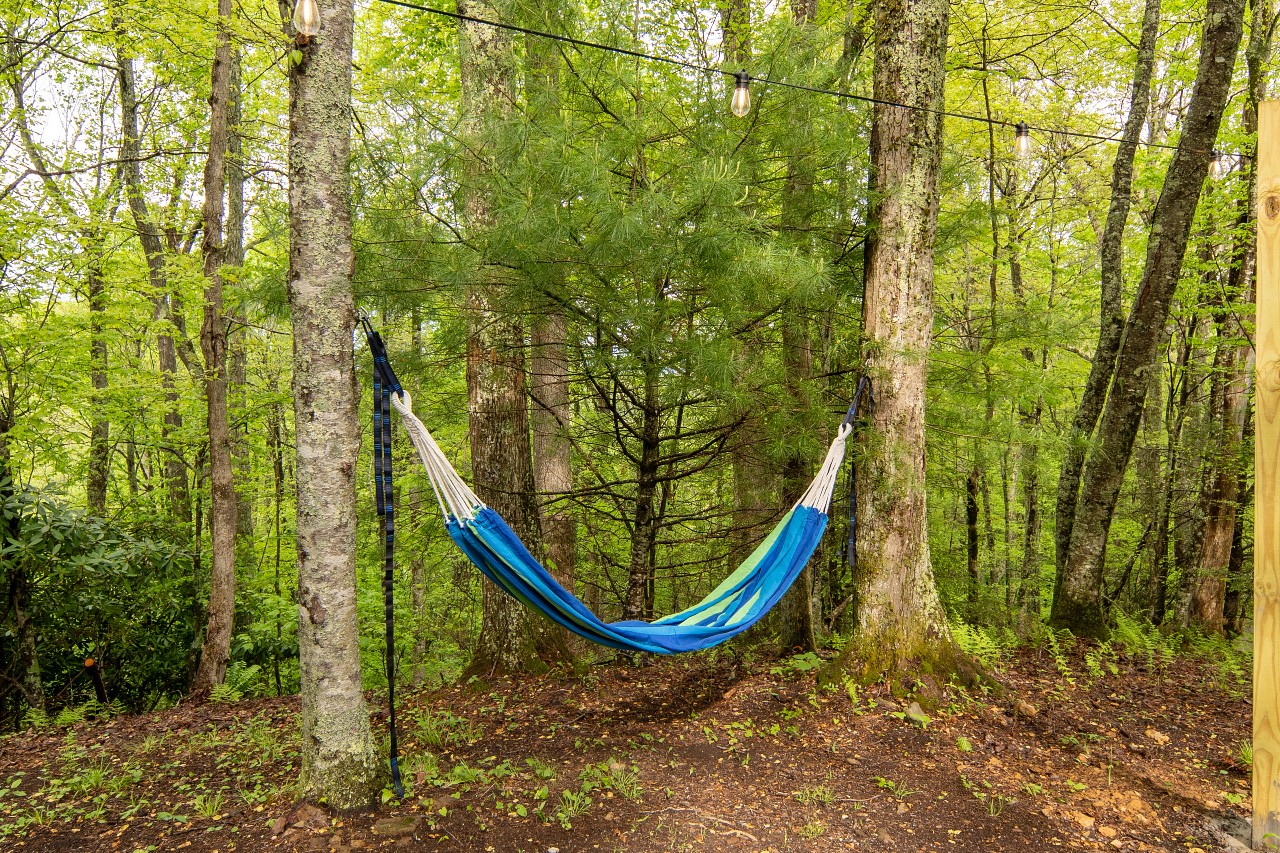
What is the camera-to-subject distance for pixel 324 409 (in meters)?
1.81

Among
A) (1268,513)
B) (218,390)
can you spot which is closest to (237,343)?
(218,390)

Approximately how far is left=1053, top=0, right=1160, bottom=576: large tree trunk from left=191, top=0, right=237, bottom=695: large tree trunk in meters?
4.76

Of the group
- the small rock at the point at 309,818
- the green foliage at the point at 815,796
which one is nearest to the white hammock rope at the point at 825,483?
the green foliage at the point at 815,796

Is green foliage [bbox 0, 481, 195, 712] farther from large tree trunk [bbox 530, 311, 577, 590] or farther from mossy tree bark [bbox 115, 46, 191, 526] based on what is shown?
large tree trunk [bbox 530, 311, 577, 590]

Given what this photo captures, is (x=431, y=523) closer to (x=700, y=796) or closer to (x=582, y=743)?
(x=582, y=743)

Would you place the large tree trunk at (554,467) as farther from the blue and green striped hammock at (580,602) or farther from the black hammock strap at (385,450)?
the black hammock strap at (385,450)

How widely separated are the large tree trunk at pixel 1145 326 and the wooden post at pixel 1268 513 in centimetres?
199

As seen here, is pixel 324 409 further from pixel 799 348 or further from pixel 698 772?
pixel 799 348

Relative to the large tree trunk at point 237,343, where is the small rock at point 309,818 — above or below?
below

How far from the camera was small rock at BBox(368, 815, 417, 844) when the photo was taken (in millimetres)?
1739

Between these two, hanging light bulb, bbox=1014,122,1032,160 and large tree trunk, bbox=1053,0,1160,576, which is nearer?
hanging light bulb, bbox=1014,122,1032,160

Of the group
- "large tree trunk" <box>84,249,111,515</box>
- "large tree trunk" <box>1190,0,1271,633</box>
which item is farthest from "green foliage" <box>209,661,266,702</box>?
"large tree trunk" <box>1190,0,1271,633</box>

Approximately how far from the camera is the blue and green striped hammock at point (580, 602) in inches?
76.2

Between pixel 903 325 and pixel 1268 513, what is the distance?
1.24 meters
